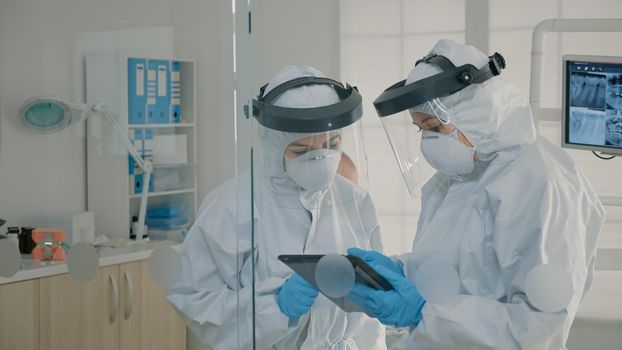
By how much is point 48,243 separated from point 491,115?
111cm

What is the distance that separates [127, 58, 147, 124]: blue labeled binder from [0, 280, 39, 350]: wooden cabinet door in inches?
18.9

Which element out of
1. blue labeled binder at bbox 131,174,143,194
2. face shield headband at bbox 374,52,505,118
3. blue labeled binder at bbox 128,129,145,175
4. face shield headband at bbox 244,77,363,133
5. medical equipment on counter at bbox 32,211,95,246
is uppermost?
face shield headband at bbox 374,52,505,118

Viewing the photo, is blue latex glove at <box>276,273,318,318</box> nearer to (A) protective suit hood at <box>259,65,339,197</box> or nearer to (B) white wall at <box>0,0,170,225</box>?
(A) protective suit hood at <box>259,65,339,197</box>

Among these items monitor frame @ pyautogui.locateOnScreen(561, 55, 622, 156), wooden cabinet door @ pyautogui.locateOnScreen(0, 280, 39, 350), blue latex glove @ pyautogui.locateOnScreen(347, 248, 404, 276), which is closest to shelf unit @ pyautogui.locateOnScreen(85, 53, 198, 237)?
wooden cabinet door @ pyautogui.locateOnScreen(0, 280, 39, 350)

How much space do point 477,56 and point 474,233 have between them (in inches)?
13.3

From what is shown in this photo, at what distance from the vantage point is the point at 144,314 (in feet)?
6.27

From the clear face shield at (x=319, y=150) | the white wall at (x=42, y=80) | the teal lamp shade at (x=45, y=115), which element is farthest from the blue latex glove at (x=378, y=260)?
the teal lamp shade at (x=45, y=115)

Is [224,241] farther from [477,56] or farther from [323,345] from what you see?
[477,56]

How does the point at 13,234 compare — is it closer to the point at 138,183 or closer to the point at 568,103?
the point at 138,183

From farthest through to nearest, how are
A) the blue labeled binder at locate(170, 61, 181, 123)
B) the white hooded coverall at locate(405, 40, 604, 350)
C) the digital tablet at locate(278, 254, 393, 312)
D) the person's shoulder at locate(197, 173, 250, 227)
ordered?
the blue labeled binder at locate(170, 61, 181, 123) < the person's shoulder at locate(197, 173, 250, 227) < the digital tablet at locate(278, 254, 393, 312) < the white hooded coverall at locate(405, 40, 604, 350)

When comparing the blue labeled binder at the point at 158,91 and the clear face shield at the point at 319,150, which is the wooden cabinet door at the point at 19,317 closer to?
the blue labeled binder at the point at 158,91

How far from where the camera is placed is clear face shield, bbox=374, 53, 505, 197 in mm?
1474

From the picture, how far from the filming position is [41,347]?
188 cm

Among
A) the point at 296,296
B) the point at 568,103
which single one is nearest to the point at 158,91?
the point at 296,296
